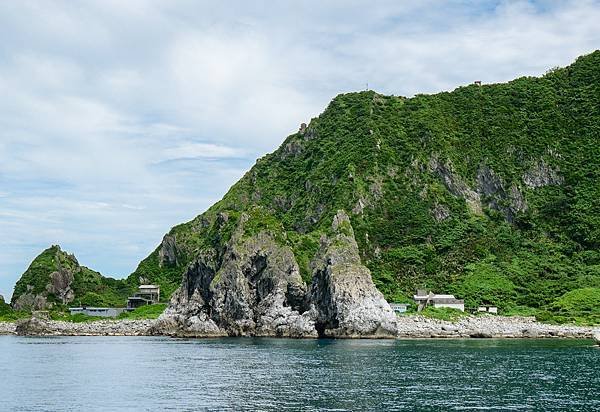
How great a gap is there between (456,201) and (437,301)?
144 feet

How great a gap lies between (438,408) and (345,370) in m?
19.5

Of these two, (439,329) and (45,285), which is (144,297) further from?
(439,329)

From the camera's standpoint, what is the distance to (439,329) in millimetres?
113438

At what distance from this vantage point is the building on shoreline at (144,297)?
517 ft

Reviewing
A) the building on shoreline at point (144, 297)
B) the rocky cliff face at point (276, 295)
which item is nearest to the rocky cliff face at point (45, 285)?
the building on shoreline at point (144, 297)

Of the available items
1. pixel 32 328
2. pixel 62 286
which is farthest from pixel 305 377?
pixel 62 286

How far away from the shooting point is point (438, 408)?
4341 cm

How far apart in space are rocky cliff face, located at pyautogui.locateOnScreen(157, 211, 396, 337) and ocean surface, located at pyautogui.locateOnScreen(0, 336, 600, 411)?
510 inches

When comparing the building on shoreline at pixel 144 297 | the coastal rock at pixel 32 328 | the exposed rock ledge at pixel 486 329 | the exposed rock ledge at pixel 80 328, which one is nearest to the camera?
the exposed rock ledge at pixel 486 329

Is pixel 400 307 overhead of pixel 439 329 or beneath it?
overhead

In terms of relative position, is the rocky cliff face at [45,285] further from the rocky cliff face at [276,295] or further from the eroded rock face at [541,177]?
the eroded rock face at [541,177]

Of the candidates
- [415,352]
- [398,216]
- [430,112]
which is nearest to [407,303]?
[398,216]

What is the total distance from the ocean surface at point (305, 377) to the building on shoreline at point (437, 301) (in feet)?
113

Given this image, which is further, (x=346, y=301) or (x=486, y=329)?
(x=486, y=329)
